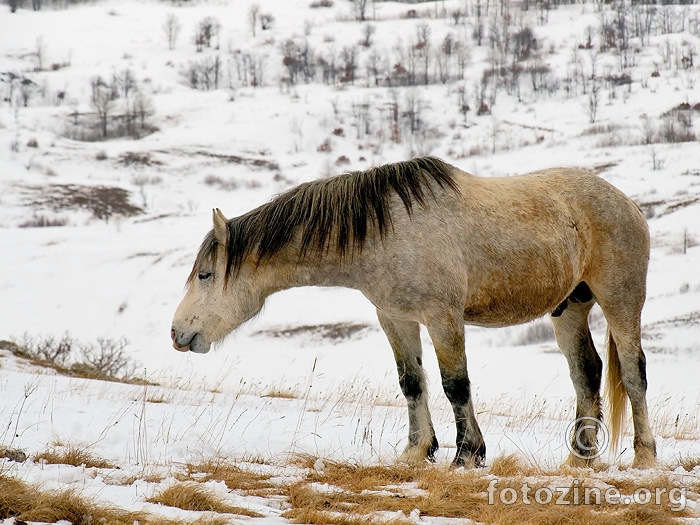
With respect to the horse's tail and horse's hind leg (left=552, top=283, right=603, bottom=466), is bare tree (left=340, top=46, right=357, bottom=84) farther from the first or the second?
the horse's tail

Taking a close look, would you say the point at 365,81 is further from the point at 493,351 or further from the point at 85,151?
the point at 493,351

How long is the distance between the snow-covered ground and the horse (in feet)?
1.94

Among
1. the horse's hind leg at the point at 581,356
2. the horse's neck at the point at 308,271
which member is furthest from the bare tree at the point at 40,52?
the horse's hind leg at the point at 581,356

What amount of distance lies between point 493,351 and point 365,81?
61938 mm

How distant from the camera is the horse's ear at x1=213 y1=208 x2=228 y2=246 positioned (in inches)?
217

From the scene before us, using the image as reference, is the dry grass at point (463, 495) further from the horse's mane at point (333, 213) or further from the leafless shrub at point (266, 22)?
the leafless shrub at point (266, 22)

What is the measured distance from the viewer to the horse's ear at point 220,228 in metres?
5.52

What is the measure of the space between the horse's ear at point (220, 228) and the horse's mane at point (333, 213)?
45mm

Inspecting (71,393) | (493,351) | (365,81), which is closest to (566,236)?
(71,393)

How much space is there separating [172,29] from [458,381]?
9642cm

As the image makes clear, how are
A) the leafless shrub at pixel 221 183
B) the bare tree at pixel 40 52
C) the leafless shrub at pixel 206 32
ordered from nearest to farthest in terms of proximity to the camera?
the leafless shrub at pixel 221 183 → the bare tree at pixel 40 52 → the leafless shrub at pixel 206 32

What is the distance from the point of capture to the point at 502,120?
6209cm

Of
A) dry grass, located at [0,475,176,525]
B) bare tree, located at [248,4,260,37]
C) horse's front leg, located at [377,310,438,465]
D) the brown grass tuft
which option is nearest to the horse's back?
horse's front leg, located at [377,310,438,465]

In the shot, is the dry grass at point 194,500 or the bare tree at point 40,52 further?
the bare tree at point 40,52
